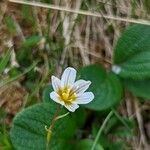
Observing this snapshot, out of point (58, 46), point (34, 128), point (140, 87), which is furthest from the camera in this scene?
point (58, 46)

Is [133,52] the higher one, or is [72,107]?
[133,52]

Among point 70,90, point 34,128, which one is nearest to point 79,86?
point 70,90

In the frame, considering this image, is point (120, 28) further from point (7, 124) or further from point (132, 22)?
point (7, 124)

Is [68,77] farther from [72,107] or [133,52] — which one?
[133,52]

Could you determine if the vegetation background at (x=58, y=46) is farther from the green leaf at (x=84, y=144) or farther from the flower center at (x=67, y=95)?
the flower center at (x=67, y=95)

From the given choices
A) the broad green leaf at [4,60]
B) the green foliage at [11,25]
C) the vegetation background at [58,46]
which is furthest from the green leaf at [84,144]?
the green foliage at [11,25]

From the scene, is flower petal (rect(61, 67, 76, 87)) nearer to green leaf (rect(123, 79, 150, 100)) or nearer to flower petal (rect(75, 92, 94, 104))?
flower petal (rect(75, 92, 94, 104))

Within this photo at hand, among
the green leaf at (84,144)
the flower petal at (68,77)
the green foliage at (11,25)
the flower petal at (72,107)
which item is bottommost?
the green leaf at (84,144)

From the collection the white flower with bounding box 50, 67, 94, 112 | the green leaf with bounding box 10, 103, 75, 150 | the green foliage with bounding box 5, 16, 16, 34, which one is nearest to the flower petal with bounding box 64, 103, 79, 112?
the white flower with bounding box 50, 67, 94, 112

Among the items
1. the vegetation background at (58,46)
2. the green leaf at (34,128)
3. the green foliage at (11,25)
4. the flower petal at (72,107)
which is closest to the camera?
the flower petal at (72,107)
